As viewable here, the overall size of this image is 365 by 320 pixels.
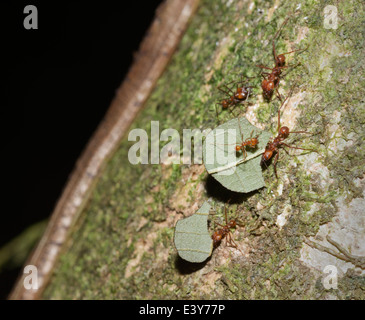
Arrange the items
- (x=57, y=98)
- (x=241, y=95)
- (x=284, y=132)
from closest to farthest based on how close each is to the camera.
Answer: (x=284, y=132) → (x=241, y=95) → (x=57, y=98)

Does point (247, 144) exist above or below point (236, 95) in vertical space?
below

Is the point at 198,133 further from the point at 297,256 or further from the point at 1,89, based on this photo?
the point at 1,89

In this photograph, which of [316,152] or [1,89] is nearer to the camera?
[316,152]

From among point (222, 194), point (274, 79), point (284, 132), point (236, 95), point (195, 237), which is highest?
point (274, 79)

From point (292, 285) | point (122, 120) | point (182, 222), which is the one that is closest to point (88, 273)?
point (182, 222)

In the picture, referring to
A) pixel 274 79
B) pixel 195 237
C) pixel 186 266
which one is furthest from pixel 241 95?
pixel 186 266

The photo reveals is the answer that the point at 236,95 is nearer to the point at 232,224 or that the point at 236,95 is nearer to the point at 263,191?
the point at 263,191

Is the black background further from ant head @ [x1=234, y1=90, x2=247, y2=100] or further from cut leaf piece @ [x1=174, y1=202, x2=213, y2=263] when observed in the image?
cut leaf piece @ [x1=174, y1=202, x2=213, y2=263]

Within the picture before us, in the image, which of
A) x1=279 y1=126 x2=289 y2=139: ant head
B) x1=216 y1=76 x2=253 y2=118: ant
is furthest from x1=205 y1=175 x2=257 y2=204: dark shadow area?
x1=216 y1=76 x2=253 y2=118: ant
